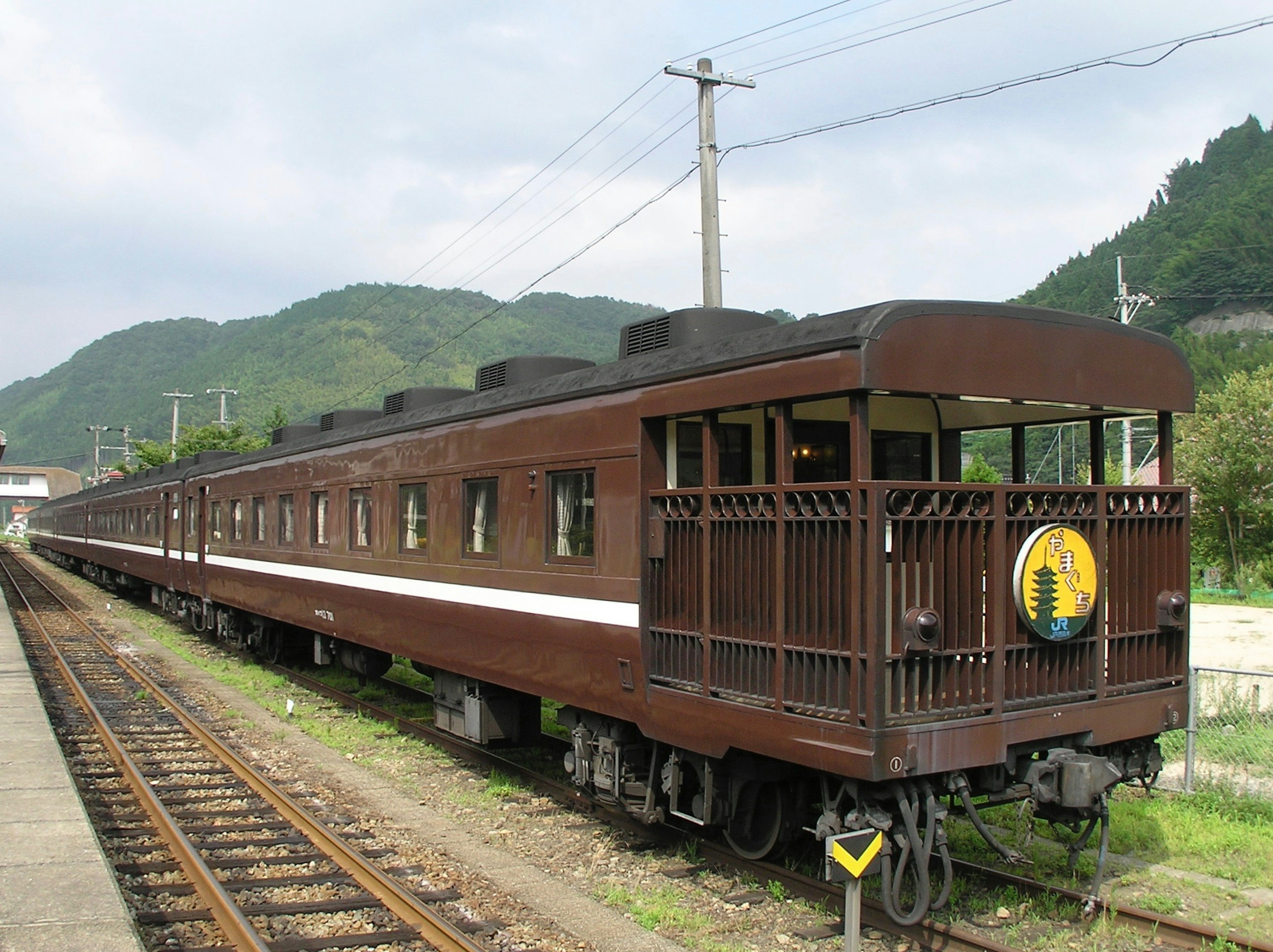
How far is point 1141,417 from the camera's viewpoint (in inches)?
267

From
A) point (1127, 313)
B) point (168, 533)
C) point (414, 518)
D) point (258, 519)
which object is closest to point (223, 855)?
point (414, 518)

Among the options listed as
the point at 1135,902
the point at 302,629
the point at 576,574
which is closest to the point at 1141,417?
the point at 1135,902

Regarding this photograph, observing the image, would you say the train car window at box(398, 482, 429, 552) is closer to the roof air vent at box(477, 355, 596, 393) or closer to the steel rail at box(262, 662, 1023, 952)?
the roof air vent at box(477, 355, 596, 393)

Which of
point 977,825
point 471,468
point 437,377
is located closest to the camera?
point 977,825

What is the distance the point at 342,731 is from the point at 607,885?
5565mm

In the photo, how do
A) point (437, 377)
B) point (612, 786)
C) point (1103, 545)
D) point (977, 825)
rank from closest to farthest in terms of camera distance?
point (977, 825), point (1103, 545), point (612, 786), point (437, 377)

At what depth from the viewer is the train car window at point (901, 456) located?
23.1 feet

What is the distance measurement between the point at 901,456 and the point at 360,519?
632 centimetres

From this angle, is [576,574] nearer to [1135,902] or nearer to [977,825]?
[977,825]

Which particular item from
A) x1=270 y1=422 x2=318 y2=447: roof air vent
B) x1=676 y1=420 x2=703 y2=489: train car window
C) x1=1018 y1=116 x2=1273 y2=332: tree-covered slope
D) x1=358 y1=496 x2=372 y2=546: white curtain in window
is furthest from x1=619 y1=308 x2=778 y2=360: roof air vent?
x1=1018 y1=116 x2=1273 y2=332: tree-covered slope

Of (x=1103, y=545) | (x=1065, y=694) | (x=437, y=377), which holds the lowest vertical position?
(x=1065, y=694)

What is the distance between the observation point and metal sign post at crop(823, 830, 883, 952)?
186 inches

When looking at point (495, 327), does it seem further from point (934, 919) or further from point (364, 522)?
point (934, 919)

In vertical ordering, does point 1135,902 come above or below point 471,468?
below
